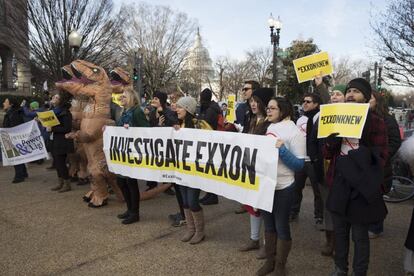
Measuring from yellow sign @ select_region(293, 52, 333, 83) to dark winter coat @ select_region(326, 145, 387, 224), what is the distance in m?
2.06

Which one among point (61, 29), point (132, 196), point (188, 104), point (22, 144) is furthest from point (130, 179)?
point (61, 29)

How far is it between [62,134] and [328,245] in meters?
5.31

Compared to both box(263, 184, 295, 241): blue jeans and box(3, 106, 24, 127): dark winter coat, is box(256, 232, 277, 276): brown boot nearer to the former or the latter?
box(263, 184, 295, 241): blue jeans

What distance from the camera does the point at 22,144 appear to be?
824 cm

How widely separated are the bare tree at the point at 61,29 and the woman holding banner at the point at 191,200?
583 inches

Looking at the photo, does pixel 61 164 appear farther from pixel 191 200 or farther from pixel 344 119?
pixel 344 119

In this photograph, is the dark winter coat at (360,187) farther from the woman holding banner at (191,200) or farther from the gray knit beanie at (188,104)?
the gray knit beanie at (188,104)

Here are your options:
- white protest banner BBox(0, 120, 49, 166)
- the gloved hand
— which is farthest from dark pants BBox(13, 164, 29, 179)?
the gloved hand

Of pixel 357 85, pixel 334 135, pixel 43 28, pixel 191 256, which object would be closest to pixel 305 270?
pixel 191 256

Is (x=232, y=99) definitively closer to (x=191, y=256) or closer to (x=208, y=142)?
(x=208, y=142)

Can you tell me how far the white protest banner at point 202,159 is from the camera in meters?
3.71

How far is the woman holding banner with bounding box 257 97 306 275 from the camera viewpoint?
3543 mm

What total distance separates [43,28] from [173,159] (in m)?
16.4

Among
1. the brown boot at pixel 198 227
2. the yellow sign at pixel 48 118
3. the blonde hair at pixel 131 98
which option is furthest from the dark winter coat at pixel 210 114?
the yellow sign at pixel 48 118
